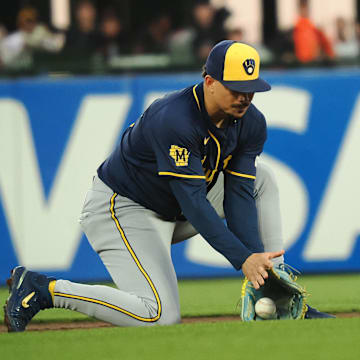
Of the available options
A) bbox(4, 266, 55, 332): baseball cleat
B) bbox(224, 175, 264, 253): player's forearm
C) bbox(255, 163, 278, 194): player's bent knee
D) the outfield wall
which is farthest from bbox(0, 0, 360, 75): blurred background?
bbox(4, 266, 55, 332): baseball cleat

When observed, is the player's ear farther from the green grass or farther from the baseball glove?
the green grass

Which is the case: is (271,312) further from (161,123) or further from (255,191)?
(161,123)

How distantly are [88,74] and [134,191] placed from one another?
345cm

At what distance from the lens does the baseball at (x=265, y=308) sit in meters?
4.85

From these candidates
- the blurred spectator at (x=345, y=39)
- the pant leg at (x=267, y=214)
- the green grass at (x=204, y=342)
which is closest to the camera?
the green grass at (x=204, y=342)

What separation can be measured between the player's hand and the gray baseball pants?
60 centimetres

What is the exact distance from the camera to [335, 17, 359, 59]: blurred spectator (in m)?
8.66

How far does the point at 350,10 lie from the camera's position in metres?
9.28

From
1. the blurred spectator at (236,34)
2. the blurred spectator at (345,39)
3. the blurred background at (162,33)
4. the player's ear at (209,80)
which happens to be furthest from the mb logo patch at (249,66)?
the blurred spectator at (236,34)

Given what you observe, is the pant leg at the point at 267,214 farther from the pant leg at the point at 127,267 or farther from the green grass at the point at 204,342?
the green grass at the point at 204,342

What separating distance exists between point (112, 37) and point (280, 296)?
4.49m

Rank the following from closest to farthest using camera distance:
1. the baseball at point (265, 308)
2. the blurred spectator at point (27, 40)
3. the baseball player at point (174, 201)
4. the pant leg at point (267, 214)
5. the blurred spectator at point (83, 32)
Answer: the baseball player at point (174, 201)
the baseball at point (265, 308)
the pant leg at point (267, 214)
the blurred spectator at point (27, 40)
the blurred spectator at point (83, 32)

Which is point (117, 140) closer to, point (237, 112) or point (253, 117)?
point (253, 117)

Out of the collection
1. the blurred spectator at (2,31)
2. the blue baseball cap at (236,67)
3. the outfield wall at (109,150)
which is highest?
the blue baseball cap at (236,67)
